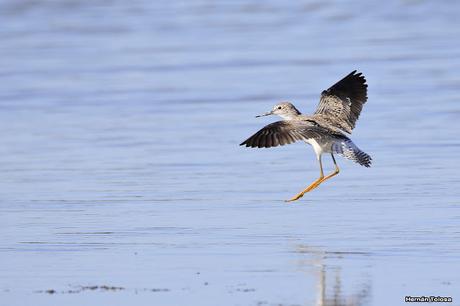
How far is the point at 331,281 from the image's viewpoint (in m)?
7.20

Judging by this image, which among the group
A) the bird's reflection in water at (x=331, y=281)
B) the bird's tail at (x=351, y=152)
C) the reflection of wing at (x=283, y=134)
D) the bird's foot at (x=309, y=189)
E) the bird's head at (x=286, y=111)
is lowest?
the bird's reflection in water at (x=331, y=281)

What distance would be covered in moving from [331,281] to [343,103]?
13.1 feet

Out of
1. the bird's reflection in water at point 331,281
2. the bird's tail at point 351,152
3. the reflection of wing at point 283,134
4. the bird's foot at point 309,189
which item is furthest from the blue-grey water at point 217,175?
the reflection of wing at point 283,134

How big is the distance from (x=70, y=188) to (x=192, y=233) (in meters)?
2.11

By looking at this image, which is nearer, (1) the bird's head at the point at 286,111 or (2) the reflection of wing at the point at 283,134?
(2) the reflection of wing at the point at 283,134

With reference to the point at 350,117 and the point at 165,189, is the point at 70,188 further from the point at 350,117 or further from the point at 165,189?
the point at 350,117

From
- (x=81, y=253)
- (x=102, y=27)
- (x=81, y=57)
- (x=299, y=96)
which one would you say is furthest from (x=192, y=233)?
(x=102, y=27)

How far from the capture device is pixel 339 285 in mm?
7102

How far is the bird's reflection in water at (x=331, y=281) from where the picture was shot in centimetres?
680

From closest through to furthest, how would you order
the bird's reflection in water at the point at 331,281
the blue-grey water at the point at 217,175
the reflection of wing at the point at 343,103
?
the bird's reflection in water at the point at 331,281 < the blue-grey water at the point at 217,175 < the reflection of wing at the point at 343,103

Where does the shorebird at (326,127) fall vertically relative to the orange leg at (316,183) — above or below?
above

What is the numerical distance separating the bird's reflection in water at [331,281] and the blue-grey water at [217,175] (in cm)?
2

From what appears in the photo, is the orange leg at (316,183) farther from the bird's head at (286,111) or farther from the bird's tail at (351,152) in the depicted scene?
the bird's head at (286,111)

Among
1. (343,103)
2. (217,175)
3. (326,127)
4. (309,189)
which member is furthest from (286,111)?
(309,189)
